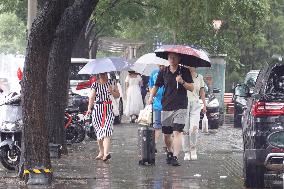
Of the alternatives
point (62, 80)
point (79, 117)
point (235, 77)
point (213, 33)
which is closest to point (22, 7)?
point (213, 33)

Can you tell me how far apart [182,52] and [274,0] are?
23.8 meters

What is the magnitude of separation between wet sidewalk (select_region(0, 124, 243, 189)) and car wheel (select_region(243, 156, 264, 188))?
0.35 meters

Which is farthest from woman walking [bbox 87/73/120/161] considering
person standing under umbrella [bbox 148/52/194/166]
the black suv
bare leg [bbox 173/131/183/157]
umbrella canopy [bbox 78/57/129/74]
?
the black suv

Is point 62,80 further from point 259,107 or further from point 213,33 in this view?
point 213,33

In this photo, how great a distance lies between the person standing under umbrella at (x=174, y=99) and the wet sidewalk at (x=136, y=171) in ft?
1.74

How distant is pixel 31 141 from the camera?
10078 mm

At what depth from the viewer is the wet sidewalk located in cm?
1037

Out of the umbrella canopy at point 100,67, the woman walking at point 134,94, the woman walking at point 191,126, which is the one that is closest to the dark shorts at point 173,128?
the woman walking at point 191,126

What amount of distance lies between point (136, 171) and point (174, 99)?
145cm

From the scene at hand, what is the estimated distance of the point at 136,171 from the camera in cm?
1169

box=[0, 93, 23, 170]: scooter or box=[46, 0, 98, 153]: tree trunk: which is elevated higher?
box=[46, 0, 98, 153]: tree trunk

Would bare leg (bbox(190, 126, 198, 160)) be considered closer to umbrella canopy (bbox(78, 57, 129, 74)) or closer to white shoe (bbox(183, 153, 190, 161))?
white shoe (bbox(183, 153, 190, 161))

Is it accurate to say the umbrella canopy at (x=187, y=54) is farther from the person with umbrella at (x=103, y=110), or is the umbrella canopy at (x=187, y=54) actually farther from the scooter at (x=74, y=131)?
the scooter at (x=74, y=131)

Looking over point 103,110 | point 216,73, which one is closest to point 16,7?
point 216,73
